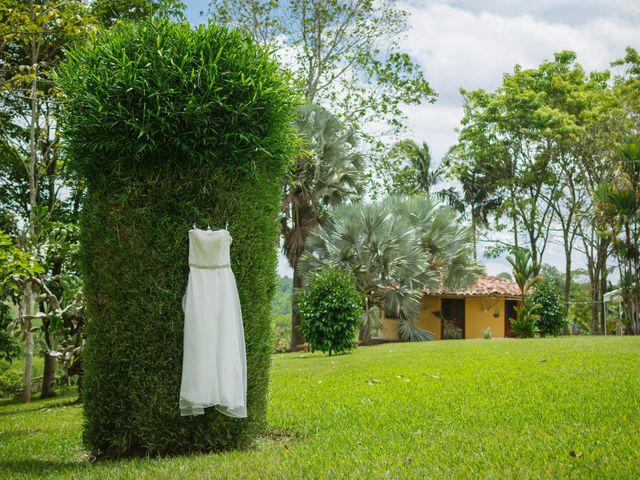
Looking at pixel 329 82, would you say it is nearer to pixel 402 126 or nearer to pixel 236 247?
pixel 402 126

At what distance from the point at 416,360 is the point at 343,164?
46.7 ft

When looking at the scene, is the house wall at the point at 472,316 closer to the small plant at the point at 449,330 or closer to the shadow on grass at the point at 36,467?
the small plant at the point at 449,330

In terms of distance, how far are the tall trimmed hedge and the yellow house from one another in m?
27.3

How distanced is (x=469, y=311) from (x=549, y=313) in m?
8.36

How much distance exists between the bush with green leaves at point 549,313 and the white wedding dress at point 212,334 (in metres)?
22.0

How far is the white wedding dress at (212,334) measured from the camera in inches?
211

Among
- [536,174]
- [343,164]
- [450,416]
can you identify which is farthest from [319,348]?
[536,174]

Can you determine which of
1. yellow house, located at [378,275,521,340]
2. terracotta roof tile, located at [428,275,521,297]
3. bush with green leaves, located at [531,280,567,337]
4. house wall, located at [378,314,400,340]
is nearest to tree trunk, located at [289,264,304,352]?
house wall, located at [378,314,400,340]

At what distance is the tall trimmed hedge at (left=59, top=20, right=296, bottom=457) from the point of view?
5.55 m

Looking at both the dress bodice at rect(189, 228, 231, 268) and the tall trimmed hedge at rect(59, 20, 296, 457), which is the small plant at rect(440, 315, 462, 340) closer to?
the tall trimmed hedge at rect(59, 20, 296, 457)

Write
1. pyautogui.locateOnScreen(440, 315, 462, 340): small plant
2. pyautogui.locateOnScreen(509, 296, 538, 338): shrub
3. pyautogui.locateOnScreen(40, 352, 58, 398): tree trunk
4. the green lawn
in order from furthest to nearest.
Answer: pyautogui.locateOnScreen(440, 315, 462, 340): small plant → pyautogui.locateOnScreen(509, 296, 538, 338): shrub → pyautogui.locateOnScreen(40, 352, 58, 398): tree trunk → the green lawn

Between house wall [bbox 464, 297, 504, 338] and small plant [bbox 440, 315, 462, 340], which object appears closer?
small plant [bbox 440, 315, 462, 340]

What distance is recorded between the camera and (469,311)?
3372 cm

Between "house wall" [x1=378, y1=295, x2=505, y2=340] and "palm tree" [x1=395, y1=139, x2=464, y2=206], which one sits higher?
"palm tree" [x1=395, y1=139, x2=464, y2=206]
